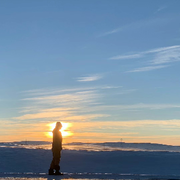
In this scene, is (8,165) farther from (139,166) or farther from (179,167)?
(179,167)

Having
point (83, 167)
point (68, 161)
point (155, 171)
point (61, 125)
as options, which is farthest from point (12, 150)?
point (155, 171)

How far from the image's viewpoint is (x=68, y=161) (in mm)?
24531

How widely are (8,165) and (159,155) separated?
36.1 ft

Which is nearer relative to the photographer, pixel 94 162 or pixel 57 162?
pixel 57 162

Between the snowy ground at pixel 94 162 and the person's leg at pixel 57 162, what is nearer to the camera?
the person's leg at pixel 57 162

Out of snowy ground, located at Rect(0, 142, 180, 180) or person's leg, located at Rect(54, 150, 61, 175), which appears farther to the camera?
Result: snowy ground, located at Rect(0, 142, 180, 180)

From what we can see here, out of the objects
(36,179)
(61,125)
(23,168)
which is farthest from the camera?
(23,168)

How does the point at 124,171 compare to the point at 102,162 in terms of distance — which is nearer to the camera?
the point at 124,171

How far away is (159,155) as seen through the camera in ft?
91.1

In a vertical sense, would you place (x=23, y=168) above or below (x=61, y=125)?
below

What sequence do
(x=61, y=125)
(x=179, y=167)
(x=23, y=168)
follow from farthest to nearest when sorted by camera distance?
(x=179, y=167), (x=23, y=168), (x=61, y=125)

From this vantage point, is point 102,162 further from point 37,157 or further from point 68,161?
point 37,157

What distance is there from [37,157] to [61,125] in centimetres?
599

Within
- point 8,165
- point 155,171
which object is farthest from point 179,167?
point 8,165
